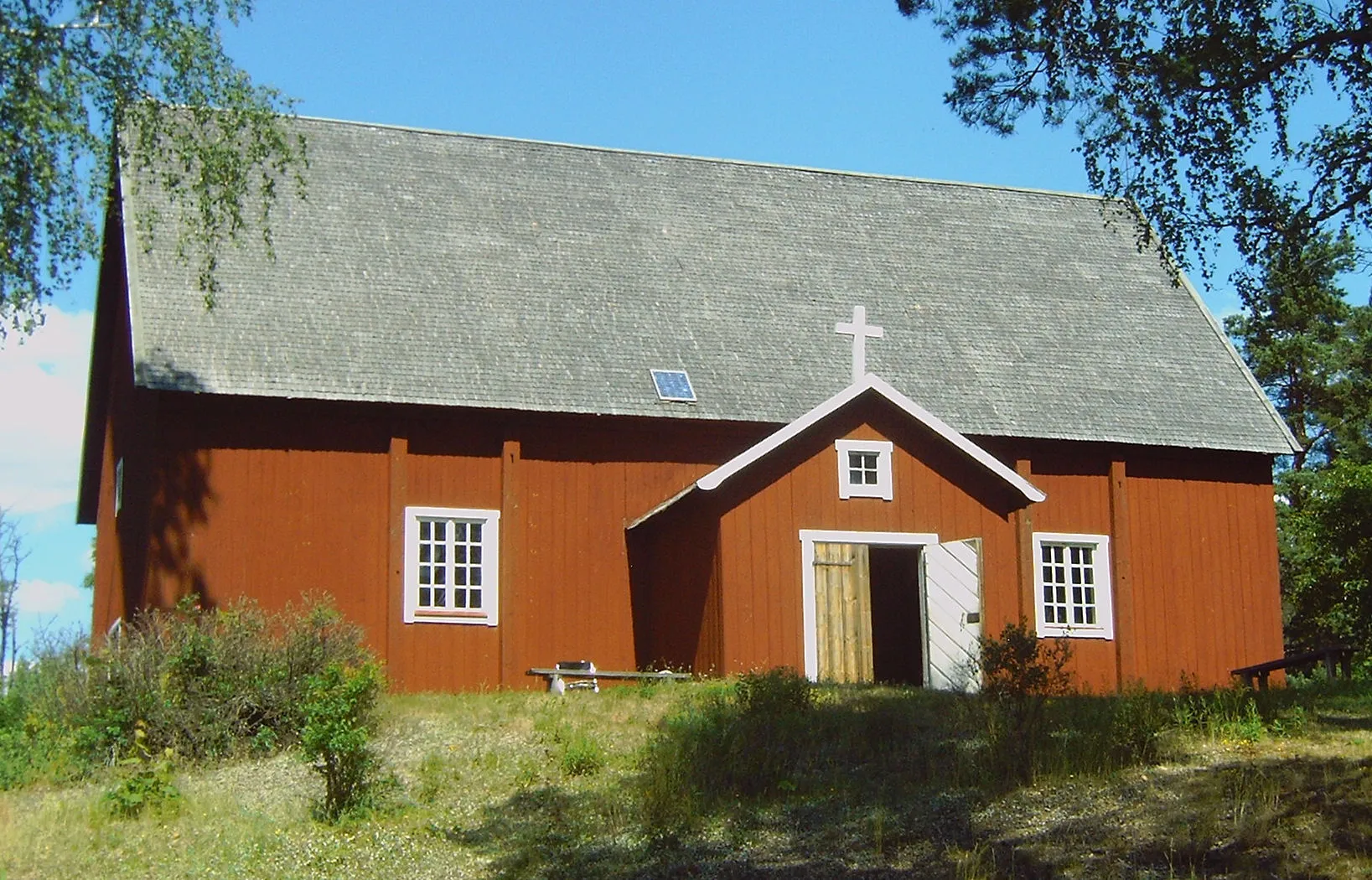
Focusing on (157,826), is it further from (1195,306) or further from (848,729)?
(1195,306)

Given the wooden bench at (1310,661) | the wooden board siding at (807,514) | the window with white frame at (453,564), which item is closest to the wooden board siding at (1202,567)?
the wooden bench at (1310,661)

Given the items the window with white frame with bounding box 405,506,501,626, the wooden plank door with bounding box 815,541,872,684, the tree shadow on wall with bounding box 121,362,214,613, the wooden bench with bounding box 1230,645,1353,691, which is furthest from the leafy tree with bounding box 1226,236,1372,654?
the tree shadow on wall with bounding box 121,362,214,613

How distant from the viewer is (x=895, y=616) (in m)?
23.8

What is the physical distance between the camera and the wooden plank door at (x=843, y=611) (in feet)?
66.1

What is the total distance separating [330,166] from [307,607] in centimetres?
758

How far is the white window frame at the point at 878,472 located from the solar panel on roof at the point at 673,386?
244cm

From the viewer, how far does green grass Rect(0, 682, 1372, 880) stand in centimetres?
1207

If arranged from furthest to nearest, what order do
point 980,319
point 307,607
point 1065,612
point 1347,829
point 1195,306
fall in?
1. point 1195,306
2. point 980,319
3. point 1065,612
4. point 307,607
5. point 1347,829

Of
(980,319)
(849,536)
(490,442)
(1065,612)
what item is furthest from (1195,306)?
(490,442)

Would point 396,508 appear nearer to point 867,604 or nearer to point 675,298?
point 675,298

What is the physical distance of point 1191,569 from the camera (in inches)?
944

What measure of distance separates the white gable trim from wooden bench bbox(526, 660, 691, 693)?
7.88 feet

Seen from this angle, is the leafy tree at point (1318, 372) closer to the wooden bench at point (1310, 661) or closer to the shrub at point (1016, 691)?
the wooden bench at point (1310, 661)

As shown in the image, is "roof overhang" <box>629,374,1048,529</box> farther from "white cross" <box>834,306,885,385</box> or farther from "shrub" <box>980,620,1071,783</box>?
"shrub" <box>980,620,1071,783</box>
